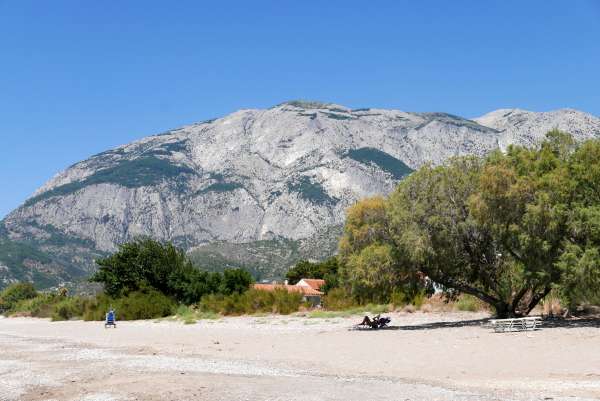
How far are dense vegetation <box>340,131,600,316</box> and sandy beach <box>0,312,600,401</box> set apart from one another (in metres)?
2.33

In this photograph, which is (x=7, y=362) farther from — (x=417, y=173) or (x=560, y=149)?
(x=560, y=149)

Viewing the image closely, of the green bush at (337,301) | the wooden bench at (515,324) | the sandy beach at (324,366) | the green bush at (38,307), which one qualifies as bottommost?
the sandy beach at (324,366)

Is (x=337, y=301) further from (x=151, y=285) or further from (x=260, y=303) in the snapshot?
(x=151, y=285)

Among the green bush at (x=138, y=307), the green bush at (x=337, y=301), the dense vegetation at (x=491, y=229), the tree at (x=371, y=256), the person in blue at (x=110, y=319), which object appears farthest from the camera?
the green bush at (x=138, y=307)

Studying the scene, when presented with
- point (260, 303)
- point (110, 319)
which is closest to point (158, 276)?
point (260, 303)

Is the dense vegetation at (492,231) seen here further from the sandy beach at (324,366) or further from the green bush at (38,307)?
the green bush at (38,307)

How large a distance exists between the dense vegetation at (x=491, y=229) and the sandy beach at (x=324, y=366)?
2.33 meters

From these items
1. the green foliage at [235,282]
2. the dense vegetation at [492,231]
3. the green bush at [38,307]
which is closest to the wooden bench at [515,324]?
the dense vegetation at [492,231]

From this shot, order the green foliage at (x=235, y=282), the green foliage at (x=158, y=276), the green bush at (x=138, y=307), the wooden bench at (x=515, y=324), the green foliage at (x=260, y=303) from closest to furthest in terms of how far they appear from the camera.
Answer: the wooden bench at (x=515, y=324) < the green foliage at (x=260, y=303) < the green bush at (x=138, y=307) < the green foliage at (x=235, y=282) < the green foliage at (x=158, y=276)

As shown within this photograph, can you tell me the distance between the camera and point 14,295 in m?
101

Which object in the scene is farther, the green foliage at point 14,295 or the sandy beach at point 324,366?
the green foliage at point 14,295

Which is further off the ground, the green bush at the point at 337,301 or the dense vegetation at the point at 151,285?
the dense vegetation at the point at 151,285

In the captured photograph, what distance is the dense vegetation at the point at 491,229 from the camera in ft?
86.6

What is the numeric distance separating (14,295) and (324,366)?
94421mm
